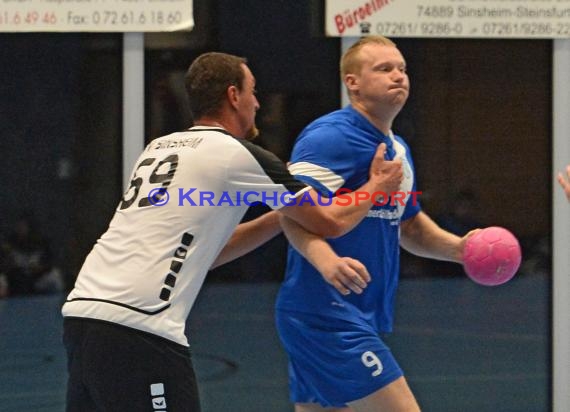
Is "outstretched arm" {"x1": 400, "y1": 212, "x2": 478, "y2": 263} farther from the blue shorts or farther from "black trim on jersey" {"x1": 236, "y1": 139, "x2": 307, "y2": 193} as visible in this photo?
"black trim on jersey" {"x1": 236, "y1": 139, "x2": 307, "y2": 193}

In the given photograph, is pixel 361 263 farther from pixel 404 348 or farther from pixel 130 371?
pixel 404 348

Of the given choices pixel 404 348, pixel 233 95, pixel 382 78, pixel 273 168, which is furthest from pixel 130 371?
pixel 404 348

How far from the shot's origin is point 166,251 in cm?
335

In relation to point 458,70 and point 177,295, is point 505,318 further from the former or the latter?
point 177,295

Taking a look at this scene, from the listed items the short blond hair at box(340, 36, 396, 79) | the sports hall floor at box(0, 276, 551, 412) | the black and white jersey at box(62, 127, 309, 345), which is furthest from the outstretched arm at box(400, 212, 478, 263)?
the sports hall floor at box(0, 276, 551, 412)

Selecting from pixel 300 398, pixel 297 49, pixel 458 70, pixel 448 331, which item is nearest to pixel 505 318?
pixel 448 331

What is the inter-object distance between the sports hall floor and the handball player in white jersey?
2.43 meters

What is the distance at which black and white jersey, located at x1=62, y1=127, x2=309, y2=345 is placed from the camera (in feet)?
10.9

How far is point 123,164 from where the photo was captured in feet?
18.7

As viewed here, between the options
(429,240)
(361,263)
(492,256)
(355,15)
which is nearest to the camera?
(361,263)

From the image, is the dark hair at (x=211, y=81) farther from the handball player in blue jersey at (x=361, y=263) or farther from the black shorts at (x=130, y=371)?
the black shorts at (x=130, y=371)

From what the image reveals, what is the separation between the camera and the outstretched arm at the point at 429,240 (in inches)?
170

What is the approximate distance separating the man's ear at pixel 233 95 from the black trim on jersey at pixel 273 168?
0.48ft

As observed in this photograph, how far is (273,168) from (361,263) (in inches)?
23.2
